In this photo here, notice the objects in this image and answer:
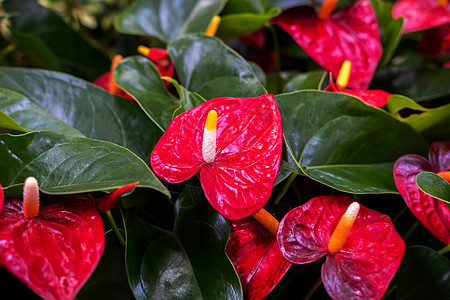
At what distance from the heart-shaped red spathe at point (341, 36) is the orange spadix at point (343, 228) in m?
0.37

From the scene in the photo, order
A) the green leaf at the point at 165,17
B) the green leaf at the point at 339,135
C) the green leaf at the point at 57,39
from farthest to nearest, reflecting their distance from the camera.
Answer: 1. the green leaf at the point at 57,39
2. the green leaf at the point at 165,17
3. the green leaf at the point at 339,135

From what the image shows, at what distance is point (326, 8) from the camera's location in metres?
0.81

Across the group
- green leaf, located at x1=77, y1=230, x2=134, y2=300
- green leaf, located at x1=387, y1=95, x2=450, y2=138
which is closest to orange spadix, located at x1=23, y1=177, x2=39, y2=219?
green leaf, located at x1=77, y1=230, x2=134, y2=300

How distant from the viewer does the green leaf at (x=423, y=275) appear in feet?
1.75

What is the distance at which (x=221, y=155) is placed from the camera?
0.48 m

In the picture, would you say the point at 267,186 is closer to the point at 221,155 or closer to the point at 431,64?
the point at 221,155

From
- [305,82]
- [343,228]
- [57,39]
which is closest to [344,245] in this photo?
[343,228]

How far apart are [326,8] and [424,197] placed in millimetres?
444

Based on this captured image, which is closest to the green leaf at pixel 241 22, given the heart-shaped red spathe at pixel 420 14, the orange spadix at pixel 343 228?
the heart-shaped red spathe at pixel 420 14

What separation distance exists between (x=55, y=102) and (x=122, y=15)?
379 millimetres

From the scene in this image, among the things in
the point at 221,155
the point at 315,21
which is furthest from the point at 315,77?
the point at 221,155

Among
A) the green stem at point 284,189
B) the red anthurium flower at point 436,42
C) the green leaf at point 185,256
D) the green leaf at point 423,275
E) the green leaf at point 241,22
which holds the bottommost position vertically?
the green leaf at point 423,275

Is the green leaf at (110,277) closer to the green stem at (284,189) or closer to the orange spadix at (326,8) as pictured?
the green stem at (284,189)

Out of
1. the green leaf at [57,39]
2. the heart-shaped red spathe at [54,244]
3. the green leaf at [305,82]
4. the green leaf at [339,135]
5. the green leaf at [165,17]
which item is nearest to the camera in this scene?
the heart-shaped red spathe at [54,244]
